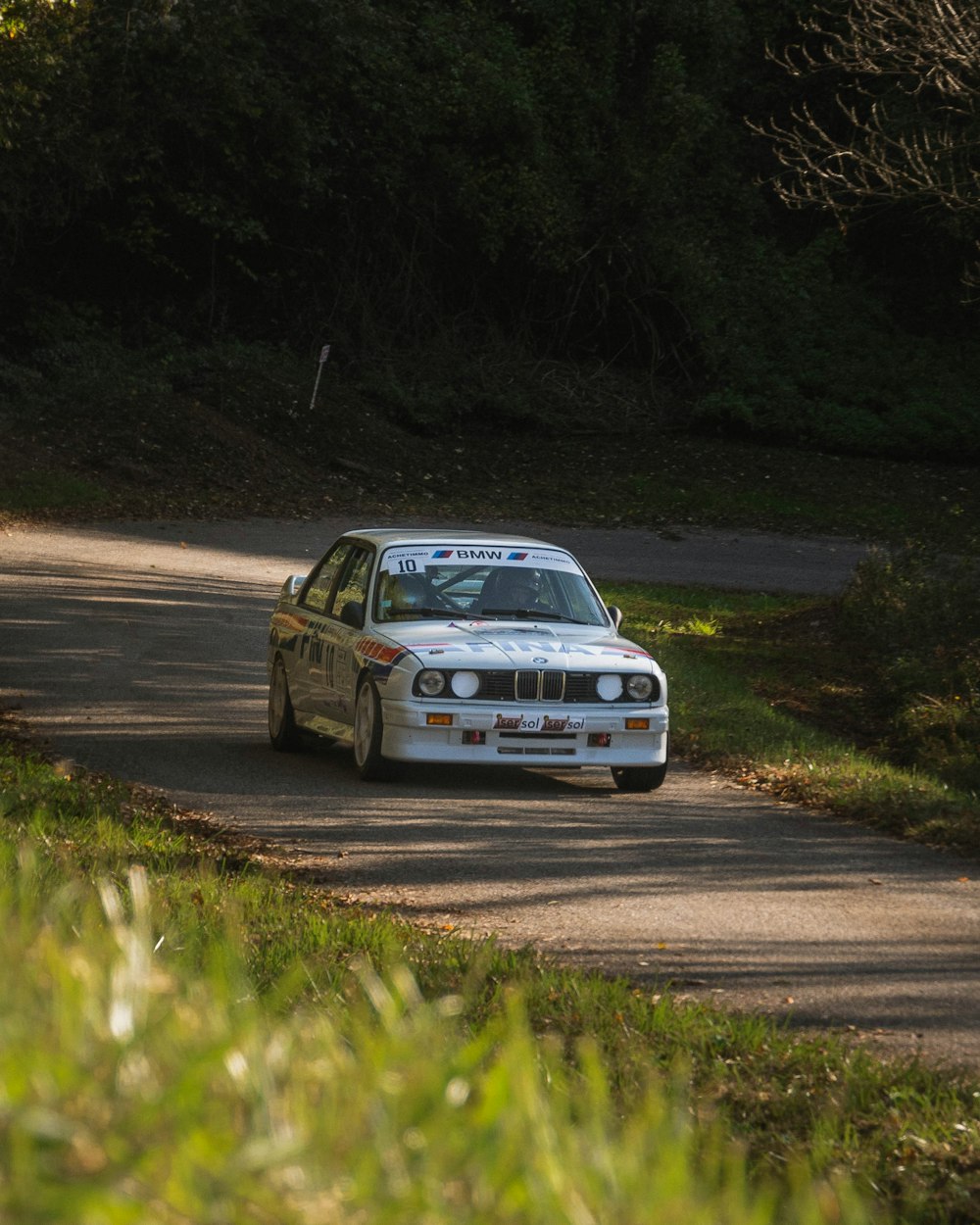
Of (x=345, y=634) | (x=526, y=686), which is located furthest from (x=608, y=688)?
(x=345, y=634)

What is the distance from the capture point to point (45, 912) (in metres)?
2.05

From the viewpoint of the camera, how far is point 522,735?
11078 millimetres

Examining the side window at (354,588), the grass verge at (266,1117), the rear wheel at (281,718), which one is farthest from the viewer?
the rear wheel at (281,718)

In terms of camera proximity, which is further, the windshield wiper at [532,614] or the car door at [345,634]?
Answer: the windshield wiper at [532,614]

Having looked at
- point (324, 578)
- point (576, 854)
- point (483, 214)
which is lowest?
point (576, 854)

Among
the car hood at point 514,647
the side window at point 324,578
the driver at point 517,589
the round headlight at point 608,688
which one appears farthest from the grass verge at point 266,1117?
the side window at point 324,578

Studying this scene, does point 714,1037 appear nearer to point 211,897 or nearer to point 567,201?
point 211,897

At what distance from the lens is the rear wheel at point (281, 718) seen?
12609 mm

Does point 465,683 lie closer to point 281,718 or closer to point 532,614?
point 532,614

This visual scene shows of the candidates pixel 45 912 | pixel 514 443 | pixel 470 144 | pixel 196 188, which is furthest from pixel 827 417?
pixel 45 912

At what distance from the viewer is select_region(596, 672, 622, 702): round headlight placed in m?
11.3

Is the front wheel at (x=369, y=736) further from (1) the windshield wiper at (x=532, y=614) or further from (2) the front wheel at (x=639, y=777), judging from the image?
(2) the front wheel at (x=639, y=777)

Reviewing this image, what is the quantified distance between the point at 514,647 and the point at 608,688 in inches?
25.0

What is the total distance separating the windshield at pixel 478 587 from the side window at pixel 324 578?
0.79m
